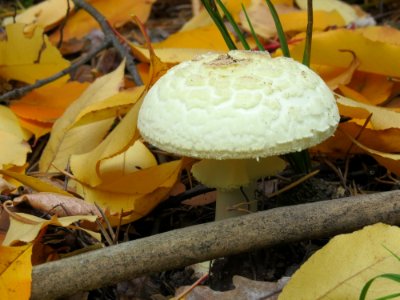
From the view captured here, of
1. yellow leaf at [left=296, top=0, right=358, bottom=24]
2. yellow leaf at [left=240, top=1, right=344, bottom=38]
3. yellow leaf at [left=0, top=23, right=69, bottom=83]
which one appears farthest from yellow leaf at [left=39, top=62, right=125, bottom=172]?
yellow leaf at [left=296, top=0, right=358, bottom=24]

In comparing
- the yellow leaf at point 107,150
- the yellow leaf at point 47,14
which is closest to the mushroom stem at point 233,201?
the yellow leaf at point 107,150

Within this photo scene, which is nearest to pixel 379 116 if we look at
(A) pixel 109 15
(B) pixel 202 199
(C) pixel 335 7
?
(B) pixel 202 199

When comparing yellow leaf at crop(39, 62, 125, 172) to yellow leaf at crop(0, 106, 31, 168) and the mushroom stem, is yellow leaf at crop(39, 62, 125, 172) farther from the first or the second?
the mushroom stem

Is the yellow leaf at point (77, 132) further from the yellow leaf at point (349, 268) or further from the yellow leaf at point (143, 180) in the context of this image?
the yellow leaf at point (349, 268)

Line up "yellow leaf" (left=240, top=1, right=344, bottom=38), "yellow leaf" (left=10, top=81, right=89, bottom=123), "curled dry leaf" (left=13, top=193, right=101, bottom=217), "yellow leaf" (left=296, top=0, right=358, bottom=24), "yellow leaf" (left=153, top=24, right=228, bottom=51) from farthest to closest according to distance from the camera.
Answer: "yellow leaf" (left=296, top=0, right=358, bottom=24) < "yellow leaf" (left=240, top=1, right=344, bottom=38) < "yellow leaf" (left=153, top=24, right=228, bottom=51) < "yellow leaf" (left=10, top=81, right=89, bottom=123) < "curled dry leaf" (left=13, top=193, right=101, bottom=217)

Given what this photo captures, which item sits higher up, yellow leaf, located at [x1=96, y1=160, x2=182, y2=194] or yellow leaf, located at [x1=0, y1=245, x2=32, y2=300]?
yellow leaf, located at [x1=0, y1=245, x2=32, y2=300]

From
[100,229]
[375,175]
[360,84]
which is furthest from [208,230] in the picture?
[360,84]

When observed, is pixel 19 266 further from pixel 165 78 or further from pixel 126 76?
pixel 126 76
